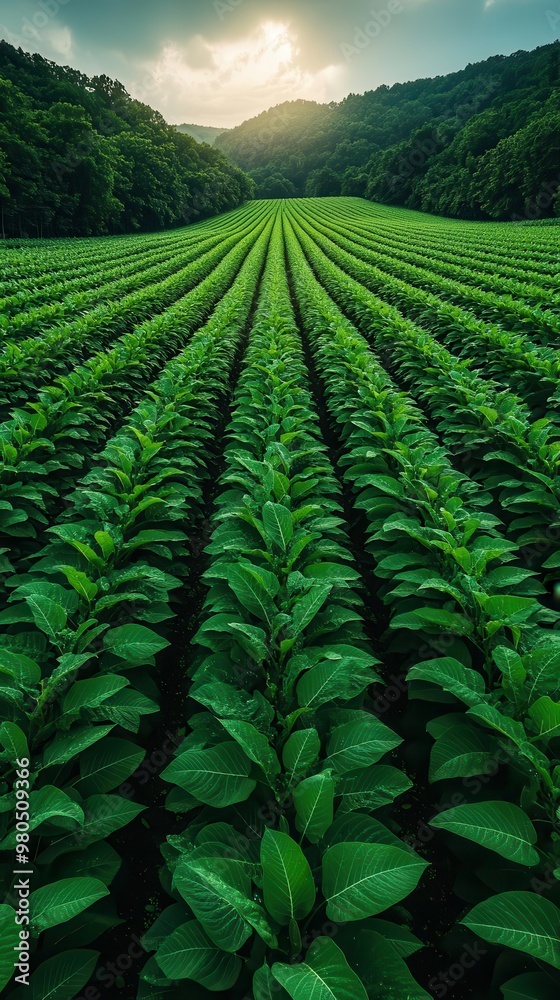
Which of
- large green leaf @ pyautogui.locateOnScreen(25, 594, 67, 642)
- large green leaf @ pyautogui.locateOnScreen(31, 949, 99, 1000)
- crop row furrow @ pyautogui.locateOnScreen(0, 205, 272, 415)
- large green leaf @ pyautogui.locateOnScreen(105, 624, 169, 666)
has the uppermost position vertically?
crop row furrow @ pyautogui.locateOnScreen(0, 205, 272, 415)

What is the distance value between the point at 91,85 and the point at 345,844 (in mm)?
84843

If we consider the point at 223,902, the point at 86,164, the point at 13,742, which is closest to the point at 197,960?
the point at 223,902

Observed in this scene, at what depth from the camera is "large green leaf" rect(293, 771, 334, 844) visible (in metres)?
1.34

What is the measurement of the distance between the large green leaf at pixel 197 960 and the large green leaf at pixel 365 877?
319mm

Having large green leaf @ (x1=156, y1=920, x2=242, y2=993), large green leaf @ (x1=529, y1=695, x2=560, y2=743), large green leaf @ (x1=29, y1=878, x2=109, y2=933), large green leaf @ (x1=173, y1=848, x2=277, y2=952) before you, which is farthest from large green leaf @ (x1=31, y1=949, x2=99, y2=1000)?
large green leaf @ (x1=529, y1=695, x2=560, y2=743)

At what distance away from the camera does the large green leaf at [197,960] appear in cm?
121

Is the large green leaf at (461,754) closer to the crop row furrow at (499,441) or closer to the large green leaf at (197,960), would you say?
the large green leaf at (197,960)

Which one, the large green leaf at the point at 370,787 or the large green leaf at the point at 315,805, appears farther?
the large green leaf at the point at 370,787

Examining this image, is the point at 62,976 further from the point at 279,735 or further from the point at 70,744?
the point at 279,735

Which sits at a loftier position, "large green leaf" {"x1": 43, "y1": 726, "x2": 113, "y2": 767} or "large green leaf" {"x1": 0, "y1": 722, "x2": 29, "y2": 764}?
"large green leaf" {"x1": 0, "y1": 722, "x2": 29, "y2": 764}

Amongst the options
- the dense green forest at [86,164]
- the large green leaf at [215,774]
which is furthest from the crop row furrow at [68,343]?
the dense green forest at [86,164]

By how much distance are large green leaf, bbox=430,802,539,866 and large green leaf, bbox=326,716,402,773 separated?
263 mm

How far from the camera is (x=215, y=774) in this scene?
1572 millimetres

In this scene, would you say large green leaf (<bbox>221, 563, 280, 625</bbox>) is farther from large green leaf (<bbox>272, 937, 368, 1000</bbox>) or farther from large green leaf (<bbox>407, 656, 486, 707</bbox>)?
large green leaf (<bbox>272, 937, 368, 1000</bbox>)
